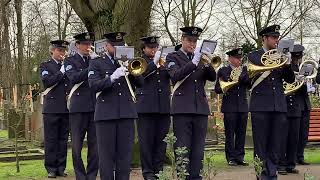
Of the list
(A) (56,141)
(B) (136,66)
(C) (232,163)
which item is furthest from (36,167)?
(B) (136,66)

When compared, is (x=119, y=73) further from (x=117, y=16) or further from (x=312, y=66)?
(x=312, y=66)

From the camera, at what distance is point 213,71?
25.8 ft

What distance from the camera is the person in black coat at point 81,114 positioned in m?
8.39

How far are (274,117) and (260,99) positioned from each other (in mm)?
321

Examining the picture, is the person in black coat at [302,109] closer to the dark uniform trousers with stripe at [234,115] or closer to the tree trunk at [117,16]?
the dark uniform trousers with stripe at [234,115]

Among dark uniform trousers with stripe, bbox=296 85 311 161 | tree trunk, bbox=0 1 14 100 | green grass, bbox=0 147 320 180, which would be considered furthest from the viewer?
tree trunk, bbox=0 1 14 100

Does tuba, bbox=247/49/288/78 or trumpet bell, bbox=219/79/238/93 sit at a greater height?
tuba, bbox=247/49/288/78

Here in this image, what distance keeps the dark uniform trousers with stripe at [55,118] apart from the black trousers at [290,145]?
3.72 metres

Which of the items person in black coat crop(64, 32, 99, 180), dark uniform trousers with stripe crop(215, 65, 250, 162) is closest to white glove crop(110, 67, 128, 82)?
person in black coat crop(64, 32, 99, 180)

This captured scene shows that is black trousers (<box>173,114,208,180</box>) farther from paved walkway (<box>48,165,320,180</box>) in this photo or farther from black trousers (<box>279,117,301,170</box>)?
black trousers (<box>279,117,301,170</box>)

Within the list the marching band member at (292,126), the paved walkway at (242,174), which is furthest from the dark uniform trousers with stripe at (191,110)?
the marching band member at (292,126)

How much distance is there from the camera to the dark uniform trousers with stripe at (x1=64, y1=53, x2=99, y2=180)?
8.41 meters

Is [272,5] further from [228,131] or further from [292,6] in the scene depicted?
[228,131]

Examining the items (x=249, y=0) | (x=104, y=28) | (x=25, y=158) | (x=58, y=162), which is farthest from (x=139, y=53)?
(x=249, y=0)
